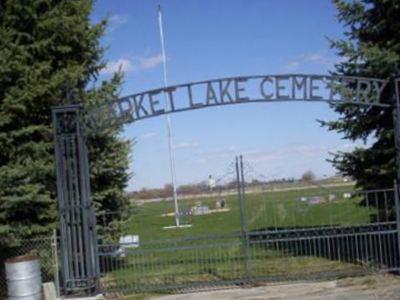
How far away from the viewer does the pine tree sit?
529 inches

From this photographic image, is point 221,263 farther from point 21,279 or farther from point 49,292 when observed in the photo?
point 21,279

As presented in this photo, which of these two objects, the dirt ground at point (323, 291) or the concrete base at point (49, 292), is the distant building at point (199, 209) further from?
the concrete base at point (49, 292)

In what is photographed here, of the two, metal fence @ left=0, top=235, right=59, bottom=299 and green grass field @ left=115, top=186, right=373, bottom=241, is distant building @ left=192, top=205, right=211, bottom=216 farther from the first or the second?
metal fence @ left=0, top=235, right=59, bottom=299

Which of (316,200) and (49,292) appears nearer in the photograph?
(49,292)

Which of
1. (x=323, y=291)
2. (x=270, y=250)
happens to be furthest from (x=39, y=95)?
(x=270, y=250)

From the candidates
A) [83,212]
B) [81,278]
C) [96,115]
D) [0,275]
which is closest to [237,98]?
[96,115]

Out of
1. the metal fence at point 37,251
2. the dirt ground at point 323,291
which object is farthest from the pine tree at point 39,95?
the dirt ground at point 323,291

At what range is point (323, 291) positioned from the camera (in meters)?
11.9

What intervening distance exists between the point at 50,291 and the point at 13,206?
2.12 metres

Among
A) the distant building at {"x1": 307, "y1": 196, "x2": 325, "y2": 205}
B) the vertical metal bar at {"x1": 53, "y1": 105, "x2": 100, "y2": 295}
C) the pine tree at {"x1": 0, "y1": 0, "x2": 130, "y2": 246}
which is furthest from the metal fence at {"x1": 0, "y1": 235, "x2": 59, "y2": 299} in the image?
the distant building at {"x1": 307, "y1": 196, "x2": 325, "y2": 205}

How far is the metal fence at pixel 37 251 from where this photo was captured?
517 inches

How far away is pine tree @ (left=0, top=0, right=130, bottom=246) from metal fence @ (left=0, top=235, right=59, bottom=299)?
198 mm

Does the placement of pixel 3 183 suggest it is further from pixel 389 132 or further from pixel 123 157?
pixel 389 132

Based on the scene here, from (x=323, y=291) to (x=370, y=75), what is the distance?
4767mm
